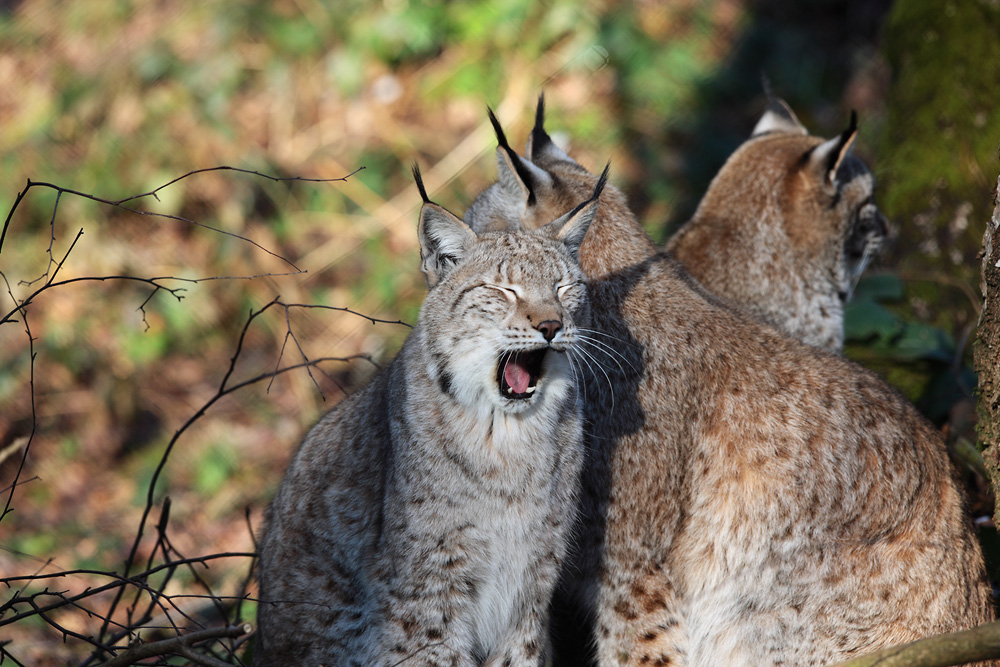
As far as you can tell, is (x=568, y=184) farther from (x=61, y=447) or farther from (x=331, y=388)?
(x=61, y=447)

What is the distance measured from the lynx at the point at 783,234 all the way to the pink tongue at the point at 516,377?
1.94 m

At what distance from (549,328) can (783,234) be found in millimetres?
2517

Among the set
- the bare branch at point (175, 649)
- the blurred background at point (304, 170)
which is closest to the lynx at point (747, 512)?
the bare branch at point (175, 649)

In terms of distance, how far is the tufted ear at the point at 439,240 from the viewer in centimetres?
325

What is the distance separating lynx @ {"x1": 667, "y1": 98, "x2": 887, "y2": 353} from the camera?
4.91 metres

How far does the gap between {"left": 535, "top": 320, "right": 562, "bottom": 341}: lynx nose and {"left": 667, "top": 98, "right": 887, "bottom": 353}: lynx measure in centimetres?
201

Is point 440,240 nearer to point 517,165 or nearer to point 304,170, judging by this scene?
point 517,165

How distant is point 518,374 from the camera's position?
10.4ft

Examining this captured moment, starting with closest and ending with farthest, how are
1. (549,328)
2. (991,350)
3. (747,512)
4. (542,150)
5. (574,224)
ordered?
(549,328)
(574,224)
(991,350)
(747,512)
(542,150)

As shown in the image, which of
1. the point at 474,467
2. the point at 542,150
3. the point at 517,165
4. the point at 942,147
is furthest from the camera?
the point at 942,147

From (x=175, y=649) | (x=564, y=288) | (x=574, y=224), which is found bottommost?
(x=175, y=649)

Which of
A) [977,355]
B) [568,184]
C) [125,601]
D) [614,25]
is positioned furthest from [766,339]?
[614,25]

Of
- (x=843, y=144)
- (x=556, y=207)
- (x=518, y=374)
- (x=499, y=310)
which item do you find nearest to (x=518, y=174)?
(x=556, y=207)

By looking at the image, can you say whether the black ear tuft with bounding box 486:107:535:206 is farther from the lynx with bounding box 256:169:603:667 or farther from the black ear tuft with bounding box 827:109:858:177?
the black ear tuft with bounding box 827:109:858:177
